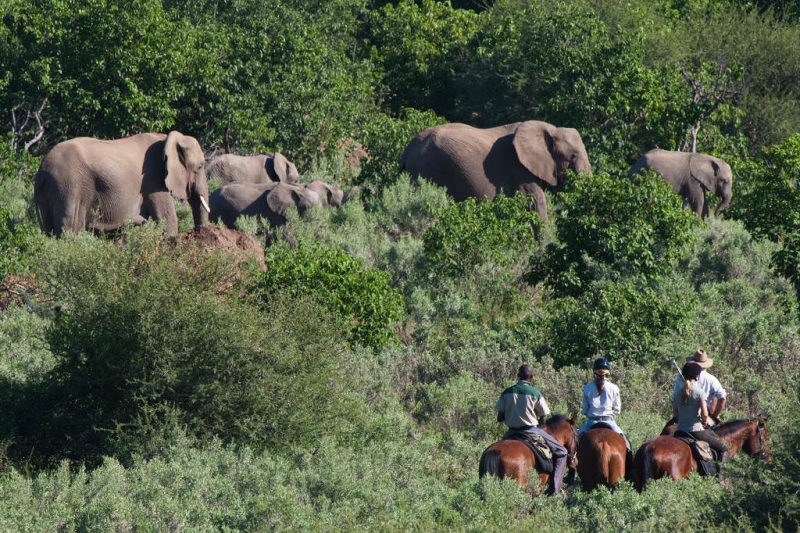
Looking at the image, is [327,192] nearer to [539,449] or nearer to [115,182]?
[115,182]

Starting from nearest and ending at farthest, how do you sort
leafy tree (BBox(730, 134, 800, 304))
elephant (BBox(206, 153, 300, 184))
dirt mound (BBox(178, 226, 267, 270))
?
dirt mound (BBox(178, 226, 267, 270))
leafy tree (BBox(730, 134, 800, 304))
elephant (BBox(206, 153, 300, 184))

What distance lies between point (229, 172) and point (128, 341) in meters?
11.3

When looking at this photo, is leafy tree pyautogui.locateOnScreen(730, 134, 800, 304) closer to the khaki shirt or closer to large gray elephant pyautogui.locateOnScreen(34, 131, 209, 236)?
large gray elephant pyautogui.locateOnScreen(34, 131, 209, 236)

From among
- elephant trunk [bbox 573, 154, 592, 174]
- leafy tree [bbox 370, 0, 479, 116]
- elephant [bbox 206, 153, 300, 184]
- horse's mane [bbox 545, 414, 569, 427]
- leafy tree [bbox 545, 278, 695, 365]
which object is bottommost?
leafy tree [bbox 370, 0, 479, 116]

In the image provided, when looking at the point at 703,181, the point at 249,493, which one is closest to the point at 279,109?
the point at 703,181

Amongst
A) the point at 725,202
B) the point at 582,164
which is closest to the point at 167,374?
the point at 582,164

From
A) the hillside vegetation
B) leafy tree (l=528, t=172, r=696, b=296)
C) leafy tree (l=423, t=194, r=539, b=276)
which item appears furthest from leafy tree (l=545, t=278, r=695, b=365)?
leafy tree (l=423, t=194, r=539, b=276)

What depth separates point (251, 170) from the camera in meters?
24.7

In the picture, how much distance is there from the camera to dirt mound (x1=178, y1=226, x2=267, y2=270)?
16.8m

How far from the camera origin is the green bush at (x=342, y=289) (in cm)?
1622

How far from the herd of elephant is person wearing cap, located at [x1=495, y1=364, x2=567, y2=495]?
8.72m

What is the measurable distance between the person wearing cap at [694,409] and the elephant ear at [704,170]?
12933 millimetres

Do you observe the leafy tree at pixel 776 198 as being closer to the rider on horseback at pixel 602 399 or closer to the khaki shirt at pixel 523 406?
the rider on horseback at pixel 602 399

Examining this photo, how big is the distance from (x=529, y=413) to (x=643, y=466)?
97cm
